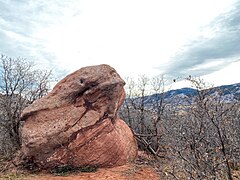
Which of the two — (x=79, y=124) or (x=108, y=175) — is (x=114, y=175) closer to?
(x=108, y=175)

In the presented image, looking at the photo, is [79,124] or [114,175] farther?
[79,124]

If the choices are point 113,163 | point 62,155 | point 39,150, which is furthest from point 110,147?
point 39,150

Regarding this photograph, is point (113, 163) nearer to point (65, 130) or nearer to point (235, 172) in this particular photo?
point (65, 130)

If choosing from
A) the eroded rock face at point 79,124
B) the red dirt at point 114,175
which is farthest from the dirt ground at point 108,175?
the eroded rock face at point 79,124

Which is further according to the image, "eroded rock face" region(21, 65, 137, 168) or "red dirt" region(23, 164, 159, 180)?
"eroded rock face" region(21, 65, 137, 168)

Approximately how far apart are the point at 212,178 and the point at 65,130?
6.69m

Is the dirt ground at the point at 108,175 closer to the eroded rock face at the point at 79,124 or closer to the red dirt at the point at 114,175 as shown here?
the red dirt at the point at 114,175

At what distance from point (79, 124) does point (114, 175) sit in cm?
228

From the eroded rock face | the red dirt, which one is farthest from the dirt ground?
the eroded rock face

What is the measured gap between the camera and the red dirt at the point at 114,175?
10.0m

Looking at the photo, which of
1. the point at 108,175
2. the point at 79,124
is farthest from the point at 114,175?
the point at 79,124

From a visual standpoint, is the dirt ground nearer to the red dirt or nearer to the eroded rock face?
the red dirt

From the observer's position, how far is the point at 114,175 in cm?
1026

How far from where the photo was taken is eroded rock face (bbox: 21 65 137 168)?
1096 cm
